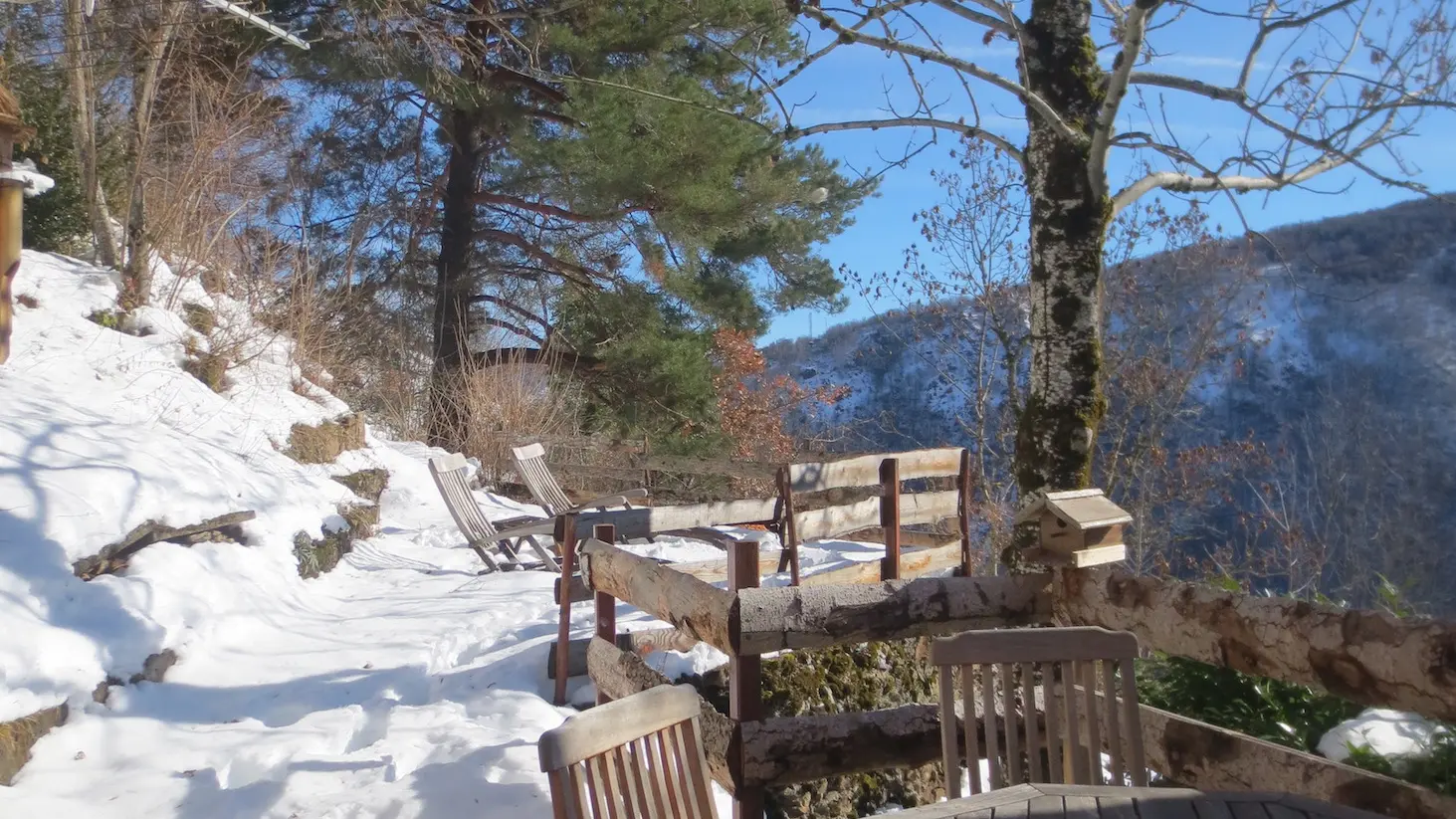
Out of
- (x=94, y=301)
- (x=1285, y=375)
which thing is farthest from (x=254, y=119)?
(x=1285, y=375)

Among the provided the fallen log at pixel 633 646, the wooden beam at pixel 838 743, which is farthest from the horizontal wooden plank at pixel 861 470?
the wooden beam at pixel 838 743

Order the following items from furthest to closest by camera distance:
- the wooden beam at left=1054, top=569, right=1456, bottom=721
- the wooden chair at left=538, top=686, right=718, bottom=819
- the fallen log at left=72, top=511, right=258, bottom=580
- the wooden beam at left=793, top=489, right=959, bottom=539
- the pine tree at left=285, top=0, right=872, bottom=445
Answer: the pine tree at left=285, top=0, right=872, bottom=445 → the wooden beam at left=793, top=489, right=959, bottom=539 → the fallen log at left=72, top=511, right=258, bottom=580 → the wooden beam at left=1054, top=569, right=1456, bottom=721 → the wooden chair at left=538, top=686, right=718, bottom=819

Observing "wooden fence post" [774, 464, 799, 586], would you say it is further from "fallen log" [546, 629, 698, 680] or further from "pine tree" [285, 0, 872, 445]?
"pine tree" [285, 0, 872, 445]

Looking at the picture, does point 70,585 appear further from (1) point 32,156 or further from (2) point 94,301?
(1) point 32,156

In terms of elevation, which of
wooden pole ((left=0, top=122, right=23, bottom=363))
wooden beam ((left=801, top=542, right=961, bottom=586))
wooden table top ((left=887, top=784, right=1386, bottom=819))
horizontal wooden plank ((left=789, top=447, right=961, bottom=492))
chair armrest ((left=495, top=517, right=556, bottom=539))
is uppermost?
wooden pole ((left=0, top=122, right=23, bottom=363))

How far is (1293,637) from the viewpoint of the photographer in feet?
7.57

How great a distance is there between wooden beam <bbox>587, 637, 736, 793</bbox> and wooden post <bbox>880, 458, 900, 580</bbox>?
8.06 ft

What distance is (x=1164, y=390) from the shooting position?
32.0 ft

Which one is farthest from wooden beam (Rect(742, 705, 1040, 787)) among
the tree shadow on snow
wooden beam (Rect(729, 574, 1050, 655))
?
the tree shadow on snow

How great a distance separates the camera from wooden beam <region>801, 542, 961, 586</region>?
577 cm

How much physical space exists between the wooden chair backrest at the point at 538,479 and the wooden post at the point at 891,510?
10.4 feet

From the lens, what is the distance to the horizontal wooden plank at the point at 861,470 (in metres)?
5.67

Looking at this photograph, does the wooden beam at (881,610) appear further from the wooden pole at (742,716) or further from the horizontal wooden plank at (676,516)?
the horizontal wooden plank at (676,516)

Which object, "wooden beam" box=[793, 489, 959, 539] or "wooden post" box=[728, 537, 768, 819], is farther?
"wooden beam" box=[793, 489, 959, 539]
